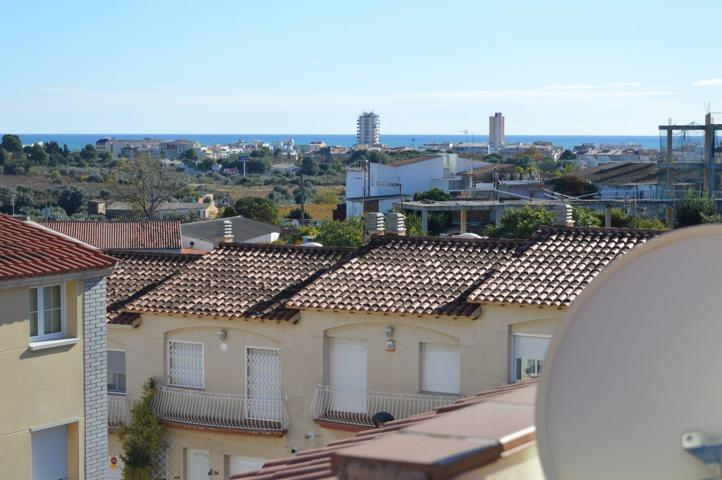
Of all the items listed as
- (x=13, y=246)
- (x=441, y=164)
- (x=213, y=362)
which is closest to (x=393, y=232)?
(x=213, y=362)

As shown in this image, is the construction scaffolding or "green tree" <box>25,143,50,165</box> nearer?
the construction scaffolding

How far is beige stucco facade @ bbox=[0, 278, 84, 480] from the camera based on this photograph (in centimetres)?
1894

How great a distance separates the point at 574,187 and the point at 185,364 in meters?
75.6

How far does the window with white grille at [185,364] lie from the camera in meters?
27.6

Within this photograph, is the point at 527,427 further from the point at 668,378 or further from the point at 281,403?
the point at 281,403

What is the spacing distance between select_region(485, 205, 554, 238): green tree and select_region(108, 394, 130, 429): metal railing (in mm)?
33084

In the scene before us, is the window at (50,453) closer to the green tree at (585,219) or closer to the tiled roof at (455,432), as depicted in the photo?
the tiled roof at (455,432)

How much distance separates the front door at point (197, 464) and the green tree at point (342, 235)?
25785 mm

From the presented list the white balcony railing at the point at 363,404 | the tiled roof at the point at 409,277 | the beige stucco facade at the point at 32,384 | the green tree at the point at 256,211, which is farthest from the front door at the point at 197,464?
the green tree at the point at 256,211

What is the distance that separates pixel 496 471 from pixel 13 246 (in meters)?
15.2

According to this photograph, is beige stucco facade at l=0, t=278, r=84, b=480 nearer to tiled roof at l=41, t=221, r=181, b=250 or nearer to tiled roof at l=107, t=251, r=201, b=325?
tiled roof at l=107, t=251, r=201, b=325

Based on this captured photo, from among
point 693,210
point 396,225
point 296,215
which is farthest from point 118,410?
point 296,215

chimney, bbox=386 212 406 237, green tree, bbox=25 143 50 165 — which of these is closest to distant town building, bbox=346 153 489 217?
chimney, bbox=386 212 406 237

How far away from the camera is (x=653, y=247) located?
5.70 m
